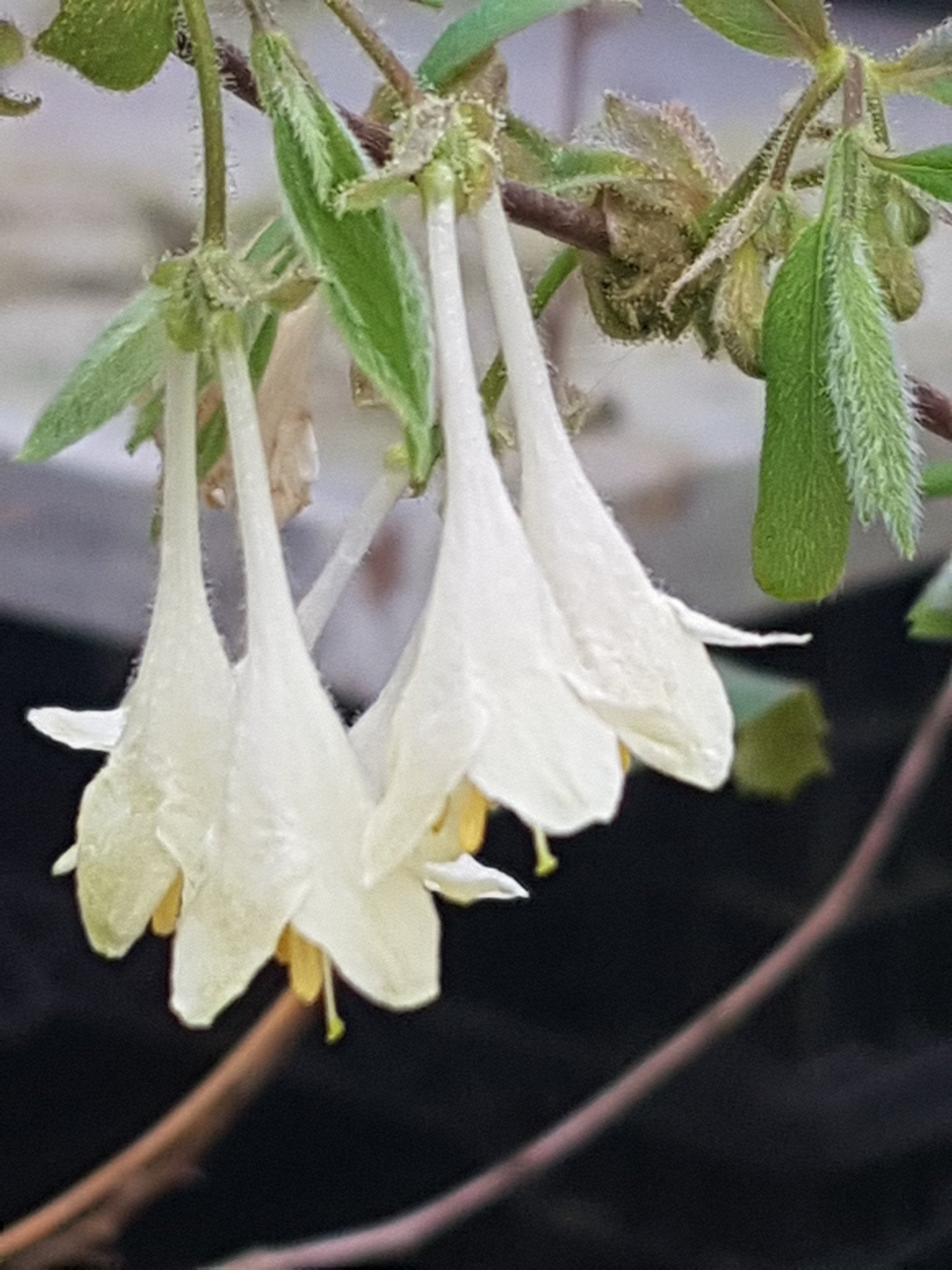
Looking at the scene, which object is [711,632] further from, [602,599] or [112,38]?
[112,38]

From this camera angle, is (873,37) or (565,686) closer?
(565,686)

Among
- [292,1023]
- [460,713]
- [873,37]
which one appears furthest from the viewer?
[873,37]

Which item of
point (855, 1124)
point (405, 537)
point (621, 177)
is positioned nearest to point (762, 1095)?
point (855, 1124)

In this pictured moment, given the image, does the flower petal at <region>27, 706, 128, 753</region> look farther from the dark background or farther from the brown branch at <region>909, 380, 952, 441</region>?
the dark background

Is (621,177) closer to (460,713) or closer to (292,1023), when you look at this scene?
(460,713)

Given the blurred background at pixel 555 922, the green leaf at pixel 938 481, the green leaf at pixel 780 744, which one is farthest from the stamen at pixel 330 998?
the blurred background at pixel 555 922

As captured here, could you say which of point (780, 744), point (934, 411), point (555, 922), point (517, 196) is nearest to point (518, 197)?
point (517, 196)

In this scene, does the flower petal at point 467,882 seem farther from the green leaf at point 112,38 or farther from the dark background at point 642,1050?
the dark background at point 642,1050
